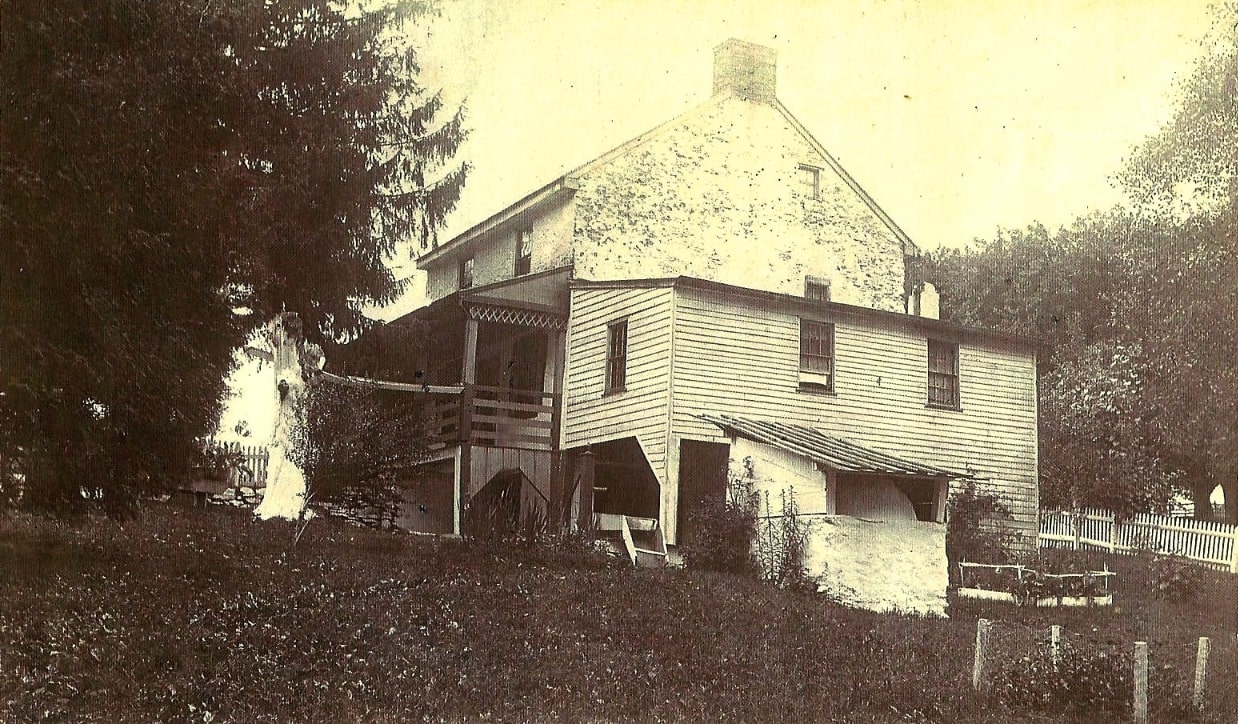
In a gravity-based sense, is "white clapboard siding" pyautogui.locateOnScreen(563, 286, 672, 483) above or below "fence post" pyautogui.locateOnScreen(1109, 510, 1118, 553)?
above

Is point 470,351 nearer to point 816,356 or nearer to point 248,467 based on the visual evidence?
point 248,467

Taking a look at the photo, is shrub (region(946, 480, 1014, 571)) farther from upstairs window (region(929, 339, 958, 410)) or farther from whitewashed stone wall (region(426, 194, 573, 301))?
whitewashed stone wall (region(426, 194, 573, 301))

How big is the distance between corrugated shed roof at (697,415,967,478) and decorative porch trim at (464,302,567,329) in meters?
2.43

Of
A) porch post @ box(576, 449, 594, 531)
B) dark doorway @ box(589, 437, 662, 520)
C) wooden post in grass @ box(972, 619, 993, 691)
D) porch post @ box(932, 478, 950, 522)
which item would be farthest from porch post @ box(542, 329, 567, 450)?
wooden post in grass @ box(972, 619, 993, 691)

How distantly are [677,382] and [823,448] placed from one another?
5.91ft

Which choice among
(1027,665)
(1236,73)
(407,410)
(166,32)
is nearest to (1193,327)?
(1236,73)

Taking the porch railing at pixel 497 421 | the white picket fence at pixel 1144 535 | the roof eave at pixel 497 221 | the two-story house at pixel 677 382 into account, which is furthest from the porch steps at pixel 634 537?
the white picket fence at pixel 1144 535

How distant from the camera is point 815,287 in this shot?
1731cm

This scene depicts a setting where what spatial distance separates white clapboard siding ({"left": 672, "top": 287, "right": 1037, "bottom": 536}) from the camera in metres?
12.1

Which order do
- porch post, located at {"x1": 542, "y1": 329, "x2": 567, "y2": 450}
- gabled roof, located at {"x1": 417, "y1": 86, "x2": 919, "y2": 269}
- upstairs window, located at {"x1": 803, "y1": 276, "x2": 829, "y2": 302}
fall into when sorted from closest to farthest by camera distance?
gabled roof, located at {"x1": 417, "y1": 86, "x2": 919, "y2": 269} → porch post, located at {"x1": 542, "y1": 329, "x2": 567, "y2": 450} → upstairs window, located at {"x1": 803, "y1": 276, "x2": 829, "y2": 302}

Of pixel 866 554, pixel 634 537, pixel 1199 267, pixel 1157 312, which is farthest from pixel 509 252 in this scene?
pixel 1199 267

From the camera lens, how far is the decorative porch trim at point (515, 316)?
1278 centimetres

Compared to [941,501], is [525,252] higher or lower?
higher

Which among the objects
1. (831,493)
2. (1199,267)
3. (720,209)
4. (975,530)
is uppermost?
(720,209)
